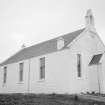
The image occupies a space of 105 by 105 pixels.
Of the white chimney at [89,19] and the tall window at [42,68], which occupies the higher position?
the white chimney at [89,19]

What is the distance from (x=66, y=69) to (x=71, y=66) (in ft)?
2.19

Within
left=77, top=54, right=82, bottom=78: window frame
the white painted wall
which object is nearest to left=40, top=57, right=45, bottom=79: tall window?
the white painted wall

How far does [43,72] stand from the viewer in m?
26.6

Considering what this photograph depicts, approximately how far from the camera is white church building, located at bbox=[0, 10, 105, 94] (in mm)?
22703

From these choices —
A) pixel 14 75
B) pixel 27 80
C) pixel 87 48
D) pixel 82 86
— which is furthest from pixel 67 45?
pixel 14 75

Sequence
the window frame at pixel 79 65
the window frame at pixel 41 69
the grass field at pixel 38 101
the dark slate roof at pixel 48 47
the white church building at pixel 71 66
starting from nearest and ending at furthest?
the grass field at pixel 38 101 → the white church building at pixel 71 66 → the window frame at pixel 79 65 → the dark slate roof at pixel 48 47 → the window frame at pixel 41 69

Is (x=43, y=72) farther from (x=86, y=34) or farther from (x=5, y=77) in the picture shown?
(x=5, y=77)

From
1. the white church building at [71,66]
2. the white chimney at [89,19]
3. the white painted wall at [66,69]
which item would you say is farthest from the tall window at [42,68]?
the white chimney at [89,19]

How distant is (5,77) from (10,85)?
118 inches

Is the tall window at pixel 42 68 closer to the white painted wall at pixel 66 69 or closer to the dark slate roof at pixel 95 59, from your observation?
the white painted wall at pixel 66 69

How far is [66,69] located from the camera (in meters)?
22.6

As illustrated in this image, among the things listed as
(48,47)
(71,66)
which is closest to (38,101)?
(71,66)

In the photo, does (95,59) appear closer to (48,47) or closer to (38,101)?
(48,47)

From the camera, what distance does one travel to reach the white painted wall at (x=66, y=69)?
22556 mm
